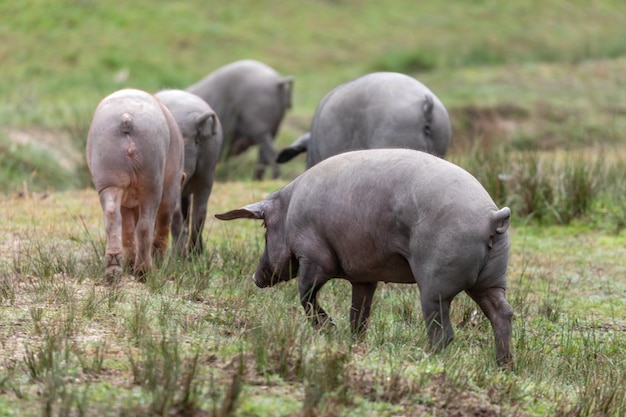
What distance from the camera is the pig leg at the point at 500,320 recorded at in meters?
5.46

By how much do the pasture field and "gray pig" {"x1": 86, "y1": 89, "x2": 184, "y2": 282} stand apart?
0.22 m

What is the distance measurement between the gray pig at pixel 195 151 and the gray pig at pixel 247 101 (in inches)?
182

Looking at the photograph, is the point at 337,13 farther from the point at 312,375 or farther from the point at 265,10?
the point at 312,375

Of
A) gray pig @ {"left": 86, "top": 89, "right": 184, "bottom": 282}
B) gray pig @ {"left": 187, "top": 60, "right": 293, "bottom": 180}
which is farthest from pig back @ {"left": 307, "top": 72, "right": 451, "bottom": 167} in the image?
gray pig @ {"left": 187, "top": 60, "right": 293, "bottom": 180}

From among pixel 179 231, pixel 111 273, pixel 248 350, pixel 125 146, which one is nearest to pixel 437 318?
pixel 248 350

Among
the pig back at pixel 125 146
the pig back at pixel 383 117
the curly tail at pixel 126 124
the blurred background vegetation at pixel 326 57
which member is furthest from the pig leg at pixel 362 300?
the blurred background vegetation at pixel 326 57

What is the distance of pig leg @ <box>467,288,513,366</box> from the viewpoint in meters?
5.46

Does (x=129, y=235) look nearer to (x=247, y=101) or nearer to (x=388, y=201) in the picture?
(x=388, y=201)

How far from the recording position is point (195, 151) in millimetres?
8250

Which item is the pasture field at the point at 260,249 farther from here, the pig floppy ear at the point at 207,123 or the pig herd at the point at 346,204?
the pig floppy ear at the point at 207,123

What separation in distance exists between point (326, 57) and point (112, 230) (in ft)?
52.4

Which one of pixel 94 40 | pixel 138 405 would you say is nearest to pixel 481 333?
pixel 138 405

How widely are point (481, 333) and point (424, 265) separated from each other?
129 centimetres

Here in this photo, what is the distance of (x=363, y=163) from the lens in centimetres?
585
